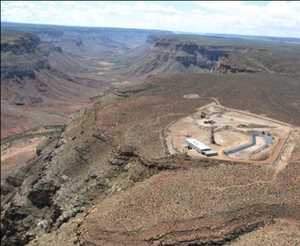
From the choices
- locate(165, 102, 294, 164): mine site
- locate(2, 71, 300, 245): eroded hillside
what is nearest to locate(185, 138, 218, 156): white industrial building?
locate(165, 102, 294, 164): mine site

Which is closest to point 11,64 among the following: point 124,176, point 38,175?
point 38,175

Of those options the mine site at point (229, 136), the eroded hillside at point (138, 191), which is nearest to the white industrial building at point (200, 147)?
the mine site at point (229, 136)

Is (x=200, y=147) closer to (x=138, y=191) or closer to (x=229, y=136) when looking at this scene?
(x=229, y=136)

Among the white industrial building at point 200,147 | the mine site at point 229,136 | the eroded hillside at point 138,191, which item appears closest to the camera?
the eroded hillside at point 138,191

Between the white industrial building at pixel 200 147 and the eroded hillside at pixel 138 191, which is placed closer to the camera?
the eroded hillside at pixel 138 191

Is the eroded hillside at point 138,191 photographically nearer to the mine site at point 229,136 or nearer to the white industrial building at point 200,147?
the mine site at point 229,136

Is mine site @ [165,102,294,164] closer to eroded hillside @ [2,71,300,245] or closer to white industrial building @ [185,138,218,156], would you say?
white industrial building @ [185,138,218,156]

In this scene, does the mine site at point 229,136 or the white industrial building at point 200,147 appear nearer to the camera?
the white industrial building at point 200,147

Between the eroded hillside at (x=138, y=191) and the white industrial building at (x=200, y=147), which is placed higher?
the white industrial building at (x=200, y=147)

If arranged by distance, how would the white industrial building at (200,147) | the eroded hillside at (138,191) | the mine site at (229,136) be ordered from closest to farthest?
the eroded hillside at (138,191), the white industrial building at (200,147), the mine site at (229,136)
